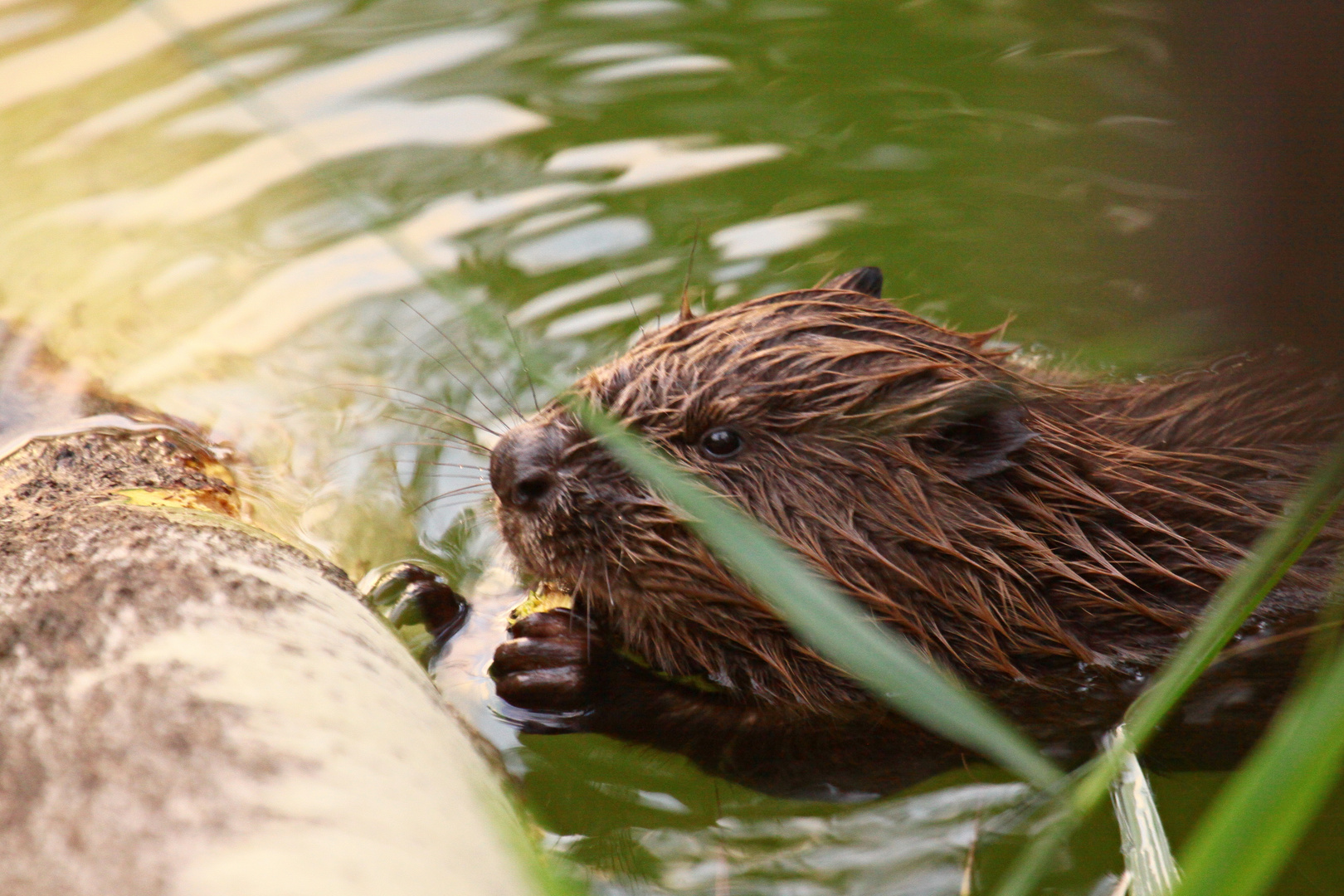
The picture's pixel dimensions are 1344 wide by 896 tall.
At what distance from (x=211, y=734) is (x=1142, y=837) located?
1.11m

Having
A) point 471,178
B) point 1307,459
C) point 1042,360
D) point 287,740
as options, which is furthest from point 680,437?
point 471,178

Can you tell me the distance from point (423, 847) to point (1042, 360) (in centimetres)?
257

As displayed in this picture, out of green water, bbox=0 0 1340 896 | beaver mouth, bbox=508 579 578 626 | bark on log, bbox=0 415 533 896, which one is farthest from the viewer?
green water, bbox=0 0 1340 896

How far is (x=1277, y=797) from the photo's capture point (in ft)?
2.23

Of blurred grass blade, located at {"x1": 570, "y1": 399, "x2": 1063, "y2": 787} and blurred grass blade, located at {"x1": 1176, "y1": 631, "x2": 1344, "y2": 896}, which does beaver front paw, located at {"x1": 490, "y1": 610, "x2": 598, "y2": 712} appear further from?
blurred grass blade, located at {"x1": 1176, "y1": 631, "x2": 1344, "y2": 896}

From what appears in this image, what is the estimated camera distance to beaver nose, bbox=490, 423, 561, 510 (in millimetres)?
2242

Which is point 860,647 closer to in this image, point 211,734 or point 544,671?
point 211,734

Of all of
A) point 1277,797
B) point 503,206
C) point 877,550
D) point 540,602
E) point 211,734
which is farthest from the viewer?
point 503,206

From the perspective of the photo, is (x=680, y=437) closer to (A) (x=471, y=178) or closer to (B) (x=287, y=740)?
(B) (x=287, y=740)

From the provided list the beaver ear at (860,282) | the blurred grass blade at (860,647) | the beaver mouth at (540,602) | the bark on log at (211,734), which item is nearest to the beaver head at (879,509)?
the beaver mouth at (540,602)

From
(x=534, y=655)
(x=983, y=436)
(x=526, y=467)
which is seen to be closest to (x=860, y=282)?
(x=983, y=436)

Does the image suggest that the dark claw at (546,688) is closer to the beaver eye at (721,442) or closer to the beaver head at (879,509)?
the beaver head at (879,509)

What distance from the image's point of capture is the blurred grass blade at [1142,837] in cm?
141

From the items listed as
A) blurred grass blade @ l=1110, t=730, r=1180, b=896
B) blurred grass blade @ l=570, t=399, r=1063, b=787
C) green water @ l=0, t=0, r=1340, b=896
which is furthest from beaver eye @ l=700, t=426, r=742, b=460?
blurred grass blade @ l=570, t=399, r=1063, b=787
